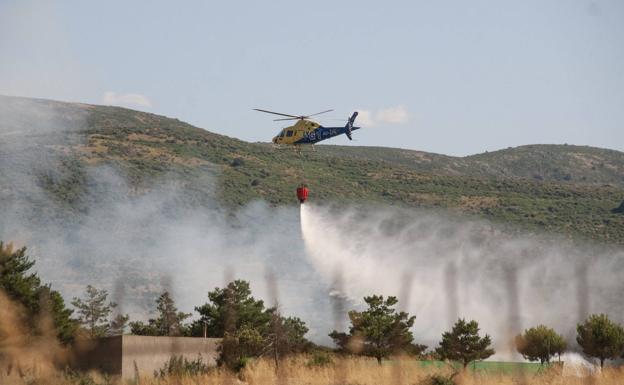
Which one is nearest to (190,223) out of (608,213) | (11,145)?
(11,145)

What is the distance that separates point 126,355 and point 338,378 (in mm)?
8955

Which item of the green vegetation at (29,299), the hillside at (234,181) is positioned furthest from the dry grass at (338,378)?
the hillside at (234,181)

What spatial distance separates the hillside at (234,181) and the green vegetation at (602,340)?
77356 millimetres

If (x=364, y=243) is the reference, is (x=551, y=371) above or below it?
below

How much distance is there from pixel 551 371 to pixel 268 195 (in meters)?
122

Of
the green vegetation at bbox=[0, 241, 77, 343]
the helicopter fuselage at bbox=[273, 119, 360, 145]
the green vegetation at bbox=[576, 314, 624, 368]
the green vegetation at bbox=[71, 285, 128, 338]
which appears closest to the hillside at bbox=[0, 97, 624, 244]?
the green vegetation at bbox=[71, 285, 128, 338]

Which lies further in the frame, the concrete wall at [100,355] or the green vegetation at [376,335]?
the green vegetation at [376,335]

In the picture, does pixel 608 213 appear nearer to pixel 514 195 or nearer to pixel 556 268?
pixel 514 195

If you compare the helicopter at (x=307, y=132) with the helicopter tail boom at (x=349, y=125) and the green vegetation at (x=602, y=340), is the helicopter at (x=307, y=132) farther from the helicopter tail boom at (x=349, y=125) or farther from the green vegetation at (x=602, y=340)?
the green vegetation at (x=602, y=340)

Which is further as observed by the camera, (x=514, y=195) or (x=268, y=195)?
(x=514, y=195)

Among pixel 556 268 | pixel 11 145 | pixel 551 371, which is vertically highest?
pixel 11 145

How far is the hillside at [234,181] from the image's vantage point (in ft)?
478

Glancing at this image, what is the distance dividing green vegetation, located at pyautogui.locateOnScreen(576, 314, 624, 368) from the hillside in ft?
254

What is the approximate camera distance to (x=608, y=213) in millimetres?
158125
